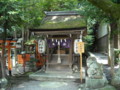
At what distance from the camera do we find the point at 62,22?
9969 mm

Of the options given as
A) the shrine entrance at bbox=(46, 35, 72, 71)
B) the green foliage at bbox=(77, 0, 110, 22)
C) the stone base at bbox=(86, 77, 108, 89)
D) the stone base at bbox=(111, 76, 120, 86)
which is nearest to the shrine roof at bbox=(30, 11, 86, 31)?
the shrine entrance at bbox=(46, 35, 72, 71)

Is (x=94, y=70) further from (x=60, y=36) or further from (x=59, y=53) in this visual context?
(x=60, y=36)

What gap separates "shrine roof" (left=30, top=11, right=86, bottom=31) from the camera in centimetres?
916

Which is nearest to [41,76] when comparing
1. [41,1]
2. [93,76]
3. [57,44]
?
[57,44]

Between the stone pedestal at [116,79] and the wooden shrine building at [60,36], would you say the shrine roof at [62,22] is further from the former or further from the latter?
the stone pedestal at [116,79]

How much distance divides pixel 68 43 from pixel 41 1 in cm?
623

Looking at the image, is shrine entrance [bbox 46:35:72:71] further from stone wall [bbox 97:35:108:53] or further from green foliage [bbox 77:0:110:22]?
stone wall [bbox 97:35:108:53]

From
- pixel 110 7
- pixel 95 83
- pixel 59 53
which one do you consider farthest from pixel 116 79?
pixel 110 7

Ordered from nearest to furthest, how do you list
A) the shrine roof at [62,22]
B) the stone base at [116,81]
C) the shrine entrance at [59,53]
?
the stone base at [116,81] < the shrine roof at [62,22] < the shrine entrance at [59,53]

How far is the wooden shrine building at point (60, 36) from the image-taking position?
362 inches

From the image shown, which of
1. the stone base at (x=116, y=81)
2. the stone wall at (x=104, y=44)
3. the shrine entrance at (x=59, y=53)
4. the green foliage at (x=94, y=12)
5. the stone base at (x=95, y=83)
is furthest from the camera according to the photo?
the stone wall at (x=104, y=44)

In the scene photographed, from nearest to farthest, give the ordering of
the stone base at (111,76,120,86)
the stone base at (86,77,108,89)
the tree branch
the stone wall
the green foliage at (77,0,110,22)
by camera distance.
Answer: the tree branch
the stone base at (86,77,108,89)
the stone base at (111,76,120,86)
the green foliage at (77,0,110,22)
the stone wall

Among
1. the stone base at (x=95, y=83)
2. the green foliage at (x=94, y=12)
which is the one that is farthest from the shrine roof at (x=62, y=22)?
the stone base at (x=95, y=83)

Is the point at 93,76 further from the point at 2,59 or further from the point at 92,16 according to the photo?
the point at 2,59
